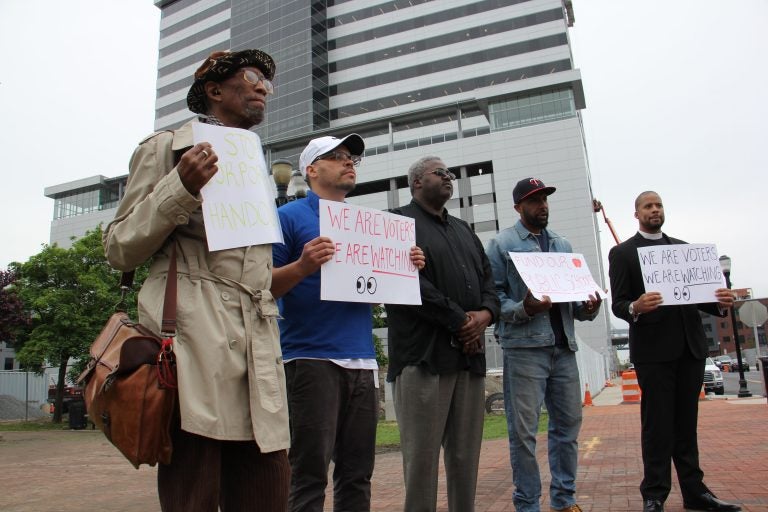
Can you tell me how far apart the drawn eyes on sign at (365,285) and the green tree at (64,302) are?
76.2ft

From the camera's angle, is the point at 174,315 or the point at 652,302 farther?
the point at 652,302

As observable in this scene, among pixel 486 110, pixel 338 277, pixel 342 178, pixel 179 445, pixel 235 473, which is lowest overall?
pixel 235 473

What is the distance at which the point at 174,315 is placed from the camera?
73.3 inches

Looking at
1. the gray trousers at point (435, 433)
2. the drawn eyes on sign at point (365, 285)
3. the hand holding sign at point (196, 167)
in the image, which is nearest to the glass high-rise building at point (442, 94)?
the gray trousers at point (435, 433)

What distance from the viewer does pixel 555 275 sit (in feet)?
13.8

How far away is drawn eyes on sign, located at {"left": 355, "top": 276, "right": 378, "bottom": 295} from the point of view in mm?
2951

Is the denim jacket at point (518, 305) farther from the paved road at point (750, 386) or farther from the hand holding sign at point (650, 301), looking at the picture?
the paved road at point (750, 386)

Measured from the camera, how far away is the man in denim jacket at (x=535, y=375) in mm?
3908

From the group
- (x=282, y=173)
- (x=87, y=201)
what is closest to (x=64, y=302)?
(x=282, y=173)

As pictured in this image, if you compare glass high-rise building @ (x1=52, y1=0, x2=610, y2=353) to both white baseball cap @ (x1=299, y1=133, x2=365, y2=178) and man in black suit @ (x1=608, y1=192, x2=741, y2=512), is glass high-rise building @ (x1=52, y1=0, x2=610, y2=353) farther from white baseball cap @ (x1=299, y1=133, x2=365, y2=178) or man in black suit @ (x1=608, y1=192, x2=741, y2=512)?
white baseball cap @ (x1=299, y1=133, x2=365, y2=178)

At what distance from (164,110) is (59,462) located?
7147 cm

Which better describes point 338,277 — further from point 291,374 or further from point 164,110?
point 164,110

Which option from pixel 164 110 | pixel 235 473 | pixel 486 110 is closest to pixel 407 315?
pixel 235 473

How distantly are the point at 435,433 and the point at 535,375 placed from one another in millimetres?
1079
